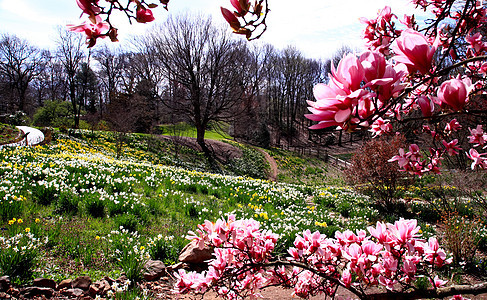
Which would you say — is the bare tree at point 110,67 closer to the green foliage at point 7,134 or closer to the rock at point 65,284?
the green foliage at point 7,134

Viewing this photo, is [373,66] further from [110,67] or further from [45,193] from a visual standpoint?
[110,67]

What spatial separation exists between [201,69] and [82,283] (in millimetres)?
19065

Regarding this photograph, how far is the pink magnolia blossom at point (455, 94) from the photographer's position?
3.08ft

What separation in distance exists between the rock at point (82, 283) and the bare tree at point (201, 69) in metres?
17.7

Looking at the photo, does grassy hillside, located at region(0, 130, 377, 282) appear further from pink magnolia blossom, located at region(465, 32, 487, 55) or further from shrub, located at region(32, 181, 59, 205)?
pink magnolia blossom, located at region(465, 32, 487, 55)

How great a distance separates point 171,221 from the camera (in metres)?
4.55

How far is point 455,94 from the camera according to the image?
0.95m

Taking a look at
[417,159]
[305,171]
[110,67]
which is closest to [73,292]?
[417,159]

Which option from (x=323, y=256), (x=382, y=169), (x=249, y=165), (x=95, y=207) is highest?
(x=323, y=256)

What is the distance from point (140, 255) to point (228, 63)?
60.2ft

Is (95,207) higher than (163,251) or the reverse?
higher

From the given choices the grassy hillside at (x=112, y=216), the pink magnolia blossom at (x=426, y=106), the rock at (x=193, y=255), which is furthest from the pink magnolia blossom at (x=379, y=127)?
the rock at (x=193, y=255)

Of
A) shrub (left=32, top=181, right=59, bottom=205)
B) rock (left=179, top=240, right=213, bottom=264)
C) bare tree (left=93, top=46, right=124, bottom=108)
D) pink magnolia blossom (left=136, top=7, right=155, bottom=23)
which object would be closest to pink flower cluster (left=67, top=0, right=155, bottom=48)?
pink magnolia blossom (left=136, top=7, right=155, bottom=23)

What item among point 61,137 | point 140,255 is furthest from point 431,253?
point 61,137
